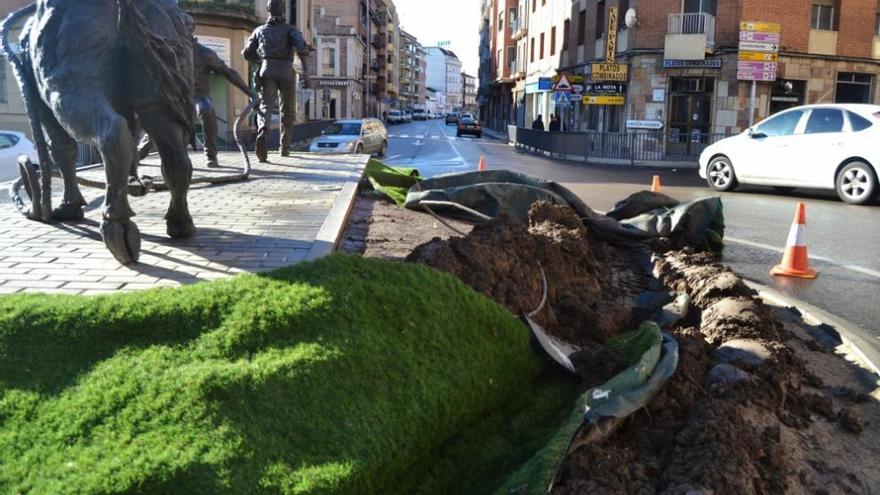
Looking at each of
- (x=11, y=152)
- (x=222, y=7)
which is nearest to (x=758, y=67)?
(x=222, y=7)

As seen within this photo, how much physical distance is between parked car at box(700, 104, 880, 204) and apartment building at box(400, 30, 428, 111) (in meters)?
138

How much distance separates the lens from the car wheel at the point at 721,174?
1628 centimetres

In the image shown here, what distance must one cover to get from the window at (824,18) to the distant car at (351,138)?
63.4ft

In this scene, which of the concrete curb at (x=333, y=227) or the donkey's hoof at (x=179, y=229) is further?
the donkey's hoof at (x=179, y=229)

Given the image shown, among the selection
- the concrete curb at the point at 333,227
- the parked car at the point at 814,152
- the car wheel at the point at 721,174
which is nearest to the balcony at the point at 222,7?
the car wheel at the point at 721,174

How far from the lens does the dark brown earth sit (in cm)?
283

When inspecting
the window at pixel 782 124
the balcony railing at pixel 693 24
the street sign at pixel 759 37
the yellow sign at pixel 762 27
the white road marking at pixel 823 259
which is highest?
the balcony railing at pixel 693 24

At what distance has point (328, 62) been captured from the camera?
249 ft

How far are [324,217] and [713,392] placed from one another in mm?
4122

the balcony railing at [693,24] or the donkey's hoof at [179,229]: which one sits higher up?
the balcony railing at [693,24]

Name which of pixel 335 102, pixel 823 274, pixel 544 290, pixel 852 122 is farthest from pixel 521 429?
pixel 335 102

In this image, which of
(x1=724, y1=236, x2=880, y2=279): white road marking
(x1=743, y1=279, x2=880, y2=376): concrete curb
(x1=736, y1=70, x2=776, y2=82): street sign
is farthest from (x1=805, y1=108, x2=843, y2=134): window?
(x1=736, y1=70, x2=776, y2=82): street sign

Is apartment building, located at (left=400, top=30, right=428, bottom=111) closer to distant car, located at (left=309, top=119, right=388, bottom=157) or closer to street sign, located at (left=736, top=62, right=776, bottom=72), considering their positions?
street sign, located at (left=736, top=62, right=776, bottom=72)

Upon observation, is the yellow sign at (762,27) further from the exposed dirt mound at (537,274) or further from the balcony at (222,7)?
the exposed dirt mound at (537,274)
